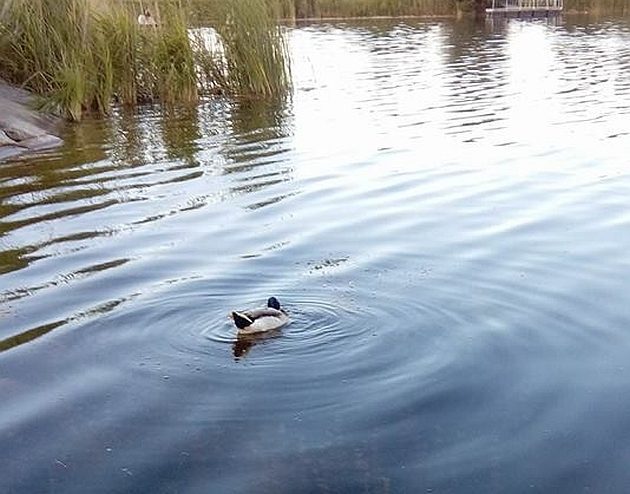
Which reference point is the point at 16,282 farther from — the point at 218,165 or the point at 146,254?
the point at 218,165

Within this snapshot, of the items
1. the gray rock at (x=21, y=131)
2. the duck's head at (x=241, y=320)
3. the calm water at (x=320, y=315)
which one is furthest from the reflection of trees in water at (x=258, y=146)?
the duck's head at (x=241, y=320)

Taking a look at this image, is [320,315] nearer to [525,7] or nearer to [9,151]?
[9,151]

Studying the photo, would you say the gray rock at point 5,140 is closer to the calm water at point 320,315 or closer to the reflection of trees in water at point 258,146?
the calm water at point 320,315

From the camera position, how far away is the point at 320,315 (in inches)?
227

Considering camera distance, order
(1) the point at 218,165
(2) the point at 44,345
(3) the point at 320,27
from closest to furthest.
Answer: (2) the point at 44,345
(1) the point at 218,165
(3) the point at 320,27

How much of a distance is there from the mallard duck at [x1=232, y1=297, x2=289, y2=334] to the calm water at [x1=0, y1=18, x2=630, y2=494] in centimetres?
8

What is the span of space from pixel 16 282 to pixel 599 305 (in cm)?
407

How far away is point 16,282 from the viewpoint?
6.62 meters

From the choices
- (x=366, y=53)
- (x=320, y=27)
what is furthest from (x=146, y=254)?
(x=320, y=27)

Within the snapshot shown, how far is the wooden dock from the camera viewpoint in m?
46.2

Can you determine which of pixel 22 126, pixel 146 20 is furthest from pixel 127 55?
pixel 22 126

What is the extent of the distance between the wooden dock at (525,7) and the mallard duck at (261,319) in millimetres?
43476

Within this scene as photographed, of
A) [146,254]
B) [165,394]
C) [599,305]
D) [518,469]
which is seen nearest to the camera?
[518,469]

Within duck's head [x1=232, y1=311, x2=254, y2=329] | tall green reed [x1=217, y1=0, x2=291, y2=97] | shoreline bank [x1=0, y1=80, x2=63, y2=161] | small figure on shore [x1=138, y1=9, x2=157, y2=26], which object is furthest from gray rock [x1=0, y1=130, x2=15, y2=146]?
duck's head [x1=232, y1=311, x2=254, y2=329]
